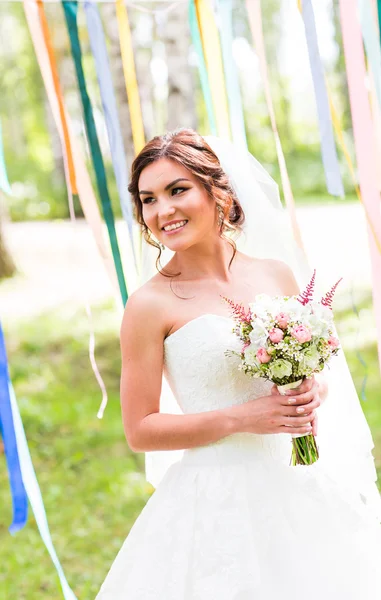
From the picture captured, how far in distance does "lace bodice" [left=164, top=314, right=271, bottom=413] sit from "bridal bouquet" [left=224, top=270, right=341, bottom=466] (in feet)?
0.47

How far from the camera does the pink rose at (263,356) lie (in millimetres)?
2301

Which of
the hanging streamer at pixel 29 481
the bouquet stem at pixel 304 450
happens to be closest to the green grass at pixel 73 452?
the hanging streamer at pixel 29 481

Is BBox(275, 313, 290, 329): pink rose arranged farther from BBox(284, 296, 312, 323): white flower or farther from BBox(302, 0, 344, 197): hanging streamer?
BBox(302, 0, 344, 197): hanging streamer

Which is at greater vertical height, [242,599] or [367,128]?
[367,128]

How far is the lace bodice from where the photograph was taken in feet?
8.39

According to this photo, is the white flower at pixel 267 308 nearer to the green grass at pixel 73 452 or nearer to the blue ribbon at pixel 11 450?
the blue ribbon at pixel 11 450

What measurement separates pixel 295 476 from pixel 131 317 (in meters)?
0.75

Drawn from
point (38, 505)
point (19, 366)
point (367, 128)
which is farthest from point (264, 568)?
point (19, 366)

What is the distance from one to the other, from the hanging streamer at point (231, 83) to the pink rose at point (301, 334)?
4.20 ft

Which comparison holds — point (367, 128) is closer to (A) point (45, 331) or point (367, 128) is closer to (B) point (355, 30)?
(B) point (355, 30)

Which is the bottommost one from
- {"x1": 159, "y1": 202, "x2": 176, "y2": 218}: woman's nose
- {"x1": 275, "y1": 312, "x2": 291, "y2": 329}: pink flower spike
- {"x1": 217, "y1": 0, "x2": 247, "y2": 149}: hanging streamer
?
{"x1": 275, "y1": 312, "x2": 291, "y2": 329}: pink flower spike

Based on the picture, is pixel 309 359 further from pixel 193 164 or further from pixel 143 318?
pixel 193 164

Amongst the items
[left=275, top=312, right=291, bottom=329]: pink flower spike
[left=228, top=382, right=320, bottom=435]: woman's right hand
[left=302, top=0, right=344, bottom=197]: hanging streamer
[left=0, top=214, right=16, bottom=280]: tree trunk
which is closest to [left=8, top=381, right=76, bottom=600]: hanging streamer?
[left=228, top=382, right=320, bottom=435]: woman's right hand

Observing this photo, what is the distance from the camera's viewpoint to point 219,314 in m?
2.64
